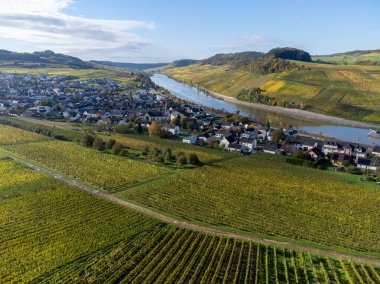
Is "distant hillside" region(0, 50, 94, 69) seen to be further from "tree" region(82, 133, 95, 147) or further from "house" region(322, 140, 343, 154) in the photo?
"house" region(322, 140, 343, 154)

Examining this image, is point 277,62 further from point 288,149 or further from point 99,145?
point 99,145

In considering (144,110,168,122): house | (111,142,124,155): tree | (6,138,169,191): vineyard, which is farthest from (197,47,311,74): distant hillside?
(6,138,169,191): vineyard

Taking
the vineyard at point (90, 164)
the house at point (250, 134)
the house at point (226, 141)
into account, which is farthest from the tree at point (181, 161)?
the house at point (250, 134)

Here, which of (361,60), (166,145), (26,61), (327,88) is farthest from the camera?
(26,61)

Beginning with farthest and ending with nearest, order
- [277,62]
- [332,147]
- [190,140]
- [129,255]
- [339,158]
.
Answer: [277,62], [190,140], [332,147], [339,158], [129,255]

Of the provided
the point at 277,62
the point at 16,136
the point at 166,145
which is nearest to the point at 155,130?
the point at 166,145

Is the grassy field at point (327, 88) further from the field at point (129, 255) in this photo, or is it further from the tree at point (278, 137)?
the field at point (129, 255)
